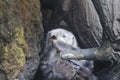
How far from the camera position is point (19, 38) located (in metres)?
1.89

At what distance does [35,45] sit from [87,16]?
523mm

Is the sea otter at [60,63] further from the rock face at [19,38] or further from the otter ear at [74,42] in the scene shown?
the rock face at [19,38]

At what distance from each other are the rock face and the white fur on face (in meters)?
0.22

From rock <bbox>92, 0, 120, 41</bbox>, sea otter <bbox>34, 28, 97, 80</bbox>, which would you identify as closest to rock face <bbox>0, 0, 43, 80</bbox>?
sea otter <bbox>34, 28, 97, 80</bbox>

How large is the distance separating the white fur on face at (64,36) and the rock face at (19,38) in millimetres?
225

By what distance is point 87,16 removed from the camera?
8.09 feet

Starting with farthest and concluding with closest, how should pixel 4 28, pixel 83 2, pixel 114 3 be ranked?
pixel 83 2 → pixel 114 3 → pixel 4 28

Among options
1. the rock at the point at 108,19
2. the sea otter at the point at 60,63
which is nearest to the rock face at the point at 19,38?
the sea otter at the point at 60,63

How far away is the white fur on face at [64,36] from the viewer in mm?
2300

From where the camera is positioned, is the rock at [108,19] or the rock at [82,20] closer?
the rock at [108,19]

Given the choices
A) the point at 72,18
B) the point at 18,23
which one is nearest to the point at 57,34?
the point at 72,18

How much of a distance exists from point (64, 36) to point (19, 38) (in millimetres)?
489

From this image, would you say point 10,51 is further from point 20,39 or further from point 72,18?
point 72,18

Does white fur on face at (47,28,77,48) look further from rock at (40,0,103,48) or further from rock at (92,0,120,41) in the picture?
rock at (92,0,120,41)
